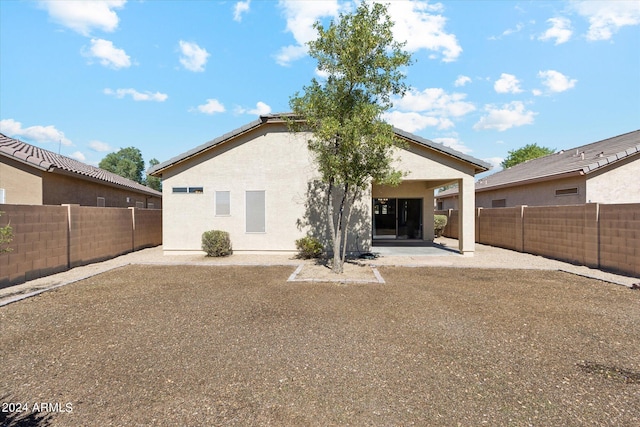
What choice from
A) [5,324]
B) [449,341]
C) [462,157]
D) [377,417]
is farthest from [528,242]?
[5,324]

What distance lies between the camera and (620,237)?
30.5ft

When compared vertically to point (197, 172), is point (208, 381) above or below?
below

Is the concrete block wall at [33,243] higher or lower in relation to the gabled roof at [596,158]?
lower

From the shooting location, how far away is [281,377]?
3.67 meters

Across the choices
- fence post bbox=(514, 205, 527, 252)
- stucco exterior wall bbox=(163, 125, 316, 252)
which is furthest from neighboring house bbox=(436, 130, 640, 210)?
stucco exterior wall bbox=(163, 125, 316, 252)

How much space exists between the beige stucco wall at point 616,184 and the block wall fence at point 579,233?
2676mm

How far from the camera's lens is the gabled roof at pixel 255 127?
1281cm

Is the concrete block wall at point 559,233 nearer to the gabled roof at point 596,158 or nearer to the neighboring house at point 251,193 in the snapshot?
the gabled roof at point 596,158

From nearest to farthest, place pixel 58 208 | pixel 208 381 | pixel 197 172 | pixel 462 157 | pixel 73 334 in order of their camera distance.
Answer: pixel 208 381, pixel 73 334, pixel 58 208, pixel 462 157, pixel 197 172

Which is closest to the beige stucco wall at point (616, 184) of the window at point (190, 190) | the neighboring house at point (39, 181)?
the window at point (190, 190)

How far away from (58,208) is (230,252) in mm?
5937

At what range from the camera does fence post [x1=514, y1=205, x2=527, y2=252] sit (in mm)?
14297

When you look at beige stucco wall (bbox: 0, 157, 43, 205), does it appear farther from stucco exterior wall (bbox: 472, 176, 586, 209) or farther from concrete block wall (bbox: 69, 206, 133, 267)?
stucco exterior wall (bbox: 472, 176, 586, 209)

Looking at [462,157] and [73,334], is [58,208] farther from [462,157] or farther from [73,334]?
[462,157]
